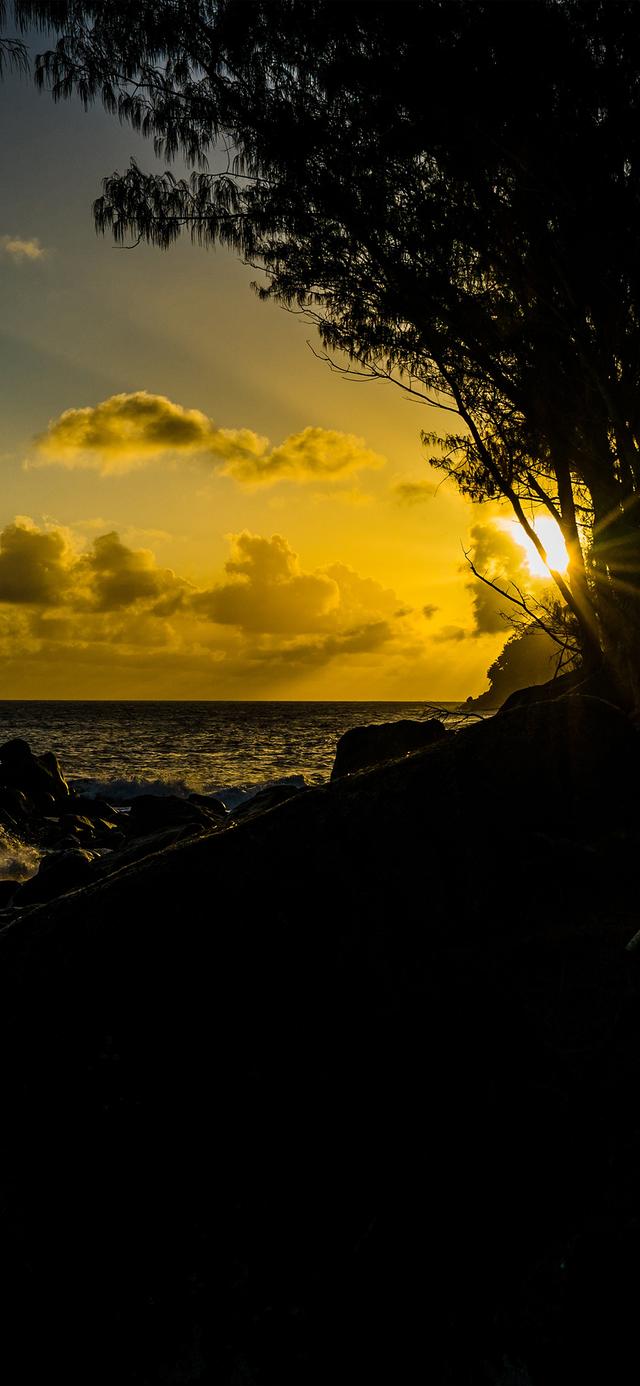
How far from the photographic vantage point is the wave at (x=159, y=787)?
2806 cm

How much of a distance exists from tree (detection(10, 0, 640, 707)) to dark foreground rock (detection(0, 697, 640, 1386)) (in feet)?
15.3

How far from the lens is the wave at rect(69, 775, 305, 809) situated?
92.1 feet

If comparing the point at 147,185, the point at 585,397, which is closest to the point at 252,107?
the point at 147,185

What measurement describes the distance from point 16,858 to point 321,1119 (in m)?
14.1

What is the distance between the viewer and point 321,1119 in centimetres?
346

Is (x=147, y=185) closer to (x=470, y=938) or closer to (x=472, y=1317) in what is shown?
(x=470, y=938)

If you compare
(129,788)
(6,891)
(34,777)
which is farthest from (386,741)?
(129,788)

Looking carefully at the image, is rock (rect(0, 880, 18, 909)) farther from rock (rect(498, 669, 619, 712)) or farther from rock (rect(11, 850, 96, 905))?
rock (rect(498, 669, 619, 712))

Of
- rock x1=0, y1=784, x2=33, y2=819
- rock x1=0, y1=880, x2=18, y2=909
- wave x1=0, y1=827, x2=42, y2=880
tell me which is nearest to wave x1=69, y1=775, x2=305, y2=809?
rock x1=0, y1=784, x2=33, y2=819

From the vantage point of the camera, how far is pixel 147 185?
7406 millimetres

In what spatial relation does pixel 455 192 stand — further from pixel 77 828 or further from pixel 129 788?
pixel 129 788

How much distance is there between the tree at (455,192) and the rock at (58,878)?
5.63 meters

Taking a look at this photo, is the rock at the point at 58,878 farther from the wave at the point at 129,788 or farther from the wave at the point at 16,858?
the wave at the point at 129,788

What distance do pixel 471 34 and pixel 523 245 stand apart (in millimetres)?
1506
